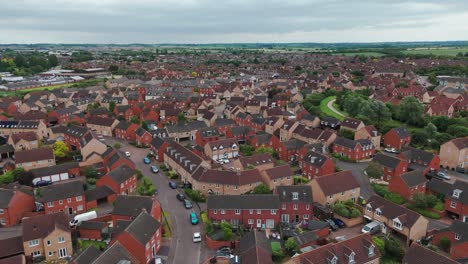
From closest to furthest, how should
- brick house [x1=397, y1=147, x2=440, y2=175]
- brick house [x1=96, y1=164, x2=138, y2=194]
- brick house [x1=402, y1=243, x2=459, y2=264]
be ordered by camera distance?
brick house [x1=402, y1=243, x2=459, y2=264] < brick house [x1=96, y1=164, x2=138, y2=194] < brick house [x1=397, y1=147, x2=440, y2=175]

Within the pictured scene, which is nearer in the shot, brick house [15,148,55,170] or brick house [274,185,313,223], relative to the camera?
brick house [274,185,313,223]

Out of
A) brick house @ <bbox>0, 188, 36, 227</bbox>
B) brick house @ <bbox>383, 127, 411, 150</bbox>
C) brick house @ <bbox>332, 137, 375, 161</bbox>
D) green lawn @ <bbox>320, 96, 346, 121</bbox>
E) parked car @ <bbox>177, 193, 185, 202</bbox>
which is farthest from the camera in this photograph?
green lawn @ <bbox>320, 96, 346, 121</bbox>

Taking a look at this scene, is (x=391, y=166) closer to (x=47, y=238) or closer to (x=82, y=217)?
(x=82, y=217)

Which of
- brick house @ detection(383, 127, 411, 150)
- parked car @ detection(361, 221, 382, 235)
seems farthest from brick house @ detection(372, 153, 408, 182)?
parked car @ detection(361, 221, 382, 235)

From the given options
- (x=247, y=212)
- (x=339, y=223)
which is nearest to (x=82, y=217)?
(x=247, y=212)

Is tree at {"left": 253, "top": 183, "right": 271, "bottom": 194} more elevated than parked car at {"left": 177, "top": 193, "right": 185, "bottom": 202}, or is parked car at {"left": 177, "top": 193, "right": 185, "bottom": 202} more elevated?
tree at {"left": 253, "top": 183, "right": 271, "bottom": 194}

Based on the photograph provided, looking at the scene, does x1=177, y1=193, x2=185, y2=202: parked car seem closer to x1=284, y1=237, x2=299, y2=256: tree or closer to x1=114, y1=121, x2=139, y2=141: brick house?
x1=284, y1=237, x2=299, y2=256: tree
